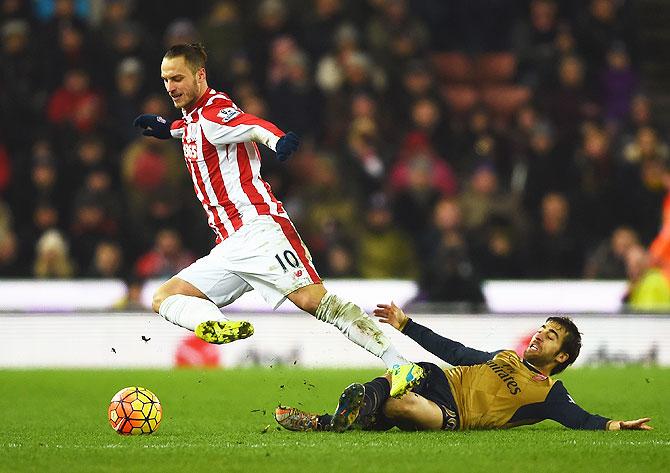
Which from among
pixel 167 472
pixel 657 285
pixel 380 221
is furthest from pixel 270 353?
pixel 167 472

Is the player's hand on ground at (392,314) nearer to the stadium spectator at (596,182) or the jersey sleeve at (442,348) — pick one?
the jersey sleeve at (442,348)

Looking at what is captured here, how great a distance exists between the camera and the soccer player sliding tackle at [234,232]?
789cm

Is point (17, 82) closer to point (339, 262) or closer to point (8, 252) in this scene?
point (8, 252)

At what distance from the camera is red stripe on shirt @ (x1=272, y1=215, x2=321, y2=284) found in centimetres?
804

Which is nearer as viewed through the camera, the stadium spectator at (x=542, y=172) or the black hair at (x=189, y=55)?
the black hair at (x=189, y=55)

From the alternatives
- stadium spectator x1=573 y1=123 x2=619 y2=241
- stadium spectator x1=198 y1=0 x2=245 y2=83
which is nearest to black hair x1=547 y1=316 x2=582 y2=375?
stadium spectator x1=573 y1=123 x2=619 y2=241

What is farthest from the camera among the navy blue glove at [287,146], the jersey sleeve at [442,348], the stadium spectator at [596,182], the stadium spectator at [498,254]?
the stadium spectator at [596,182]

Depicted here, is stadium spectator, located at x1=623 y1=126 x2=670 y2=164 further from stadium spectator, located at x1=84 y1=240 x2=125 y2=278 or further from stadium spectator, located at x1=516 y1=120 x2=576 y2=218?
stadium spectator, located at x1=84 y1=240 x2=125 y2=278

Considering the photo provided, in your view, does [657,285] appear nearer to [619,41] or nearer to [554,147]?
[554,147]

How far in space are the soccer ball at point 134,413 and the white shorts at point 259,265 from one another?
84cm

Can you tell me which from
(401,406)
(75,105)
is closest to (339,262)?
(75,105)

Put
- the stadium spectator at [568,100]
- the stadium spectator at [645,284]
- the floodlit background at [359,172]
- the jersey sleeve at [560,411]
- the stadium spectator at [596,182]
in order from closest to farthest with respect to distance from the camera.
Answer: the jersey sleeve at [560,411] → the floodlit background at [359,172] → the stadium spectator at [645,284] → the stadium spectator at [596,182] → the stadium spectator at [568,100]

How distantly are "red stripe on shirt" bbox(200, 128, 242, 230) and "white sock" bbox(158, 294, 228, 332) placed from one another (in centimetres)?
52

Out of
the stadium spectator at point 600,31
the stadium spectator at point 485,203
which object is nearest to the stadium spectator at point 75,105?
the stadium spectator at point 485,203
